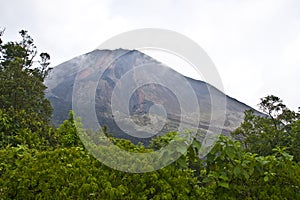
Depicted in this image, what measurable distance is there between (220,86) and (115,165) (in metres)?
1.04

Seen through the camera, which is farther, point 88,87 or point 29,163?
point 88,87

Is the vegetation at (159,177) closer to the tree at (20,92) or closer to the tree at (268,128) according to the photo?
the tree at (20,92)

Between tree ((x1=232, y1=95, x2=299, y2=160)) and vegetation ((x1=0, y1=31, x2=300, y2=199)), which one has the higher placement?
tree ((x1=232, y1=95, x2=299, y2=160))

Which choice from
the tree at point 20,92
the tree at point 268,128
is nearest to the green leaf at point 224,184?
the tree at point 20,92

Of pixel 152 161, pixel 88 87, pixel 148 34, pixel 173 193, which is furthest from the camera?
pixel 88 87

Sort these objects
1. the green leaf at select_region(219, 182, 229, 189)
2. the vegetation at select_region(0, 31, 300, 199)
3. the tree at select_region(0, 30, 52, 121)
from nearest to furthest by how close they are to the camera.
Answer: the vegetation at select_region(0, 31, 300, 199) < the green leaf at select_region(219, 182, 229, 189) < the tree at select_region(0, 30, 52, 121)

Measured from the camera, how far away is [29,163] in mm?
2508

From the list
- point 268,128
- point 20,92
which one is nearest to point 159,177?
point 20,92

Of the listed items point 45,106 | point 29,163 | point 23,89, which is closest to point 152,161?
point 29,163

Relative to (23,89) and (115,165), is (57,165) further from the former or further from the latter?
(23,89)

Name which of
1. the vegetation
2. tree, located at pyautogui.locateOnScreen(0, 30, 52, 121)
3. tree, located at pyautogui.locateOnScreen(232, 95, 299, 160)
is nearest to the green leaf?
the vegetation

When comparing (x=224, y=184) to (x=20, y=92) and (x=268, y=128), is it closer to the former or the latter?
(x=20, y=92)

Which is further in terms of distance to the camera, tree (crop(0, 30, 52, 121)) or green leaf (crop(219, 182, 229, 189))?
tree (crop(0, 30, 52, 121))

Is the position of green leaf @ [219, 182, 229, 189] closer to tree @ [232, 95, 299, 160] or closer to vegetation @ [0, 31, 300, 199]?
vegetation @ [0, 31, 300, 199]
